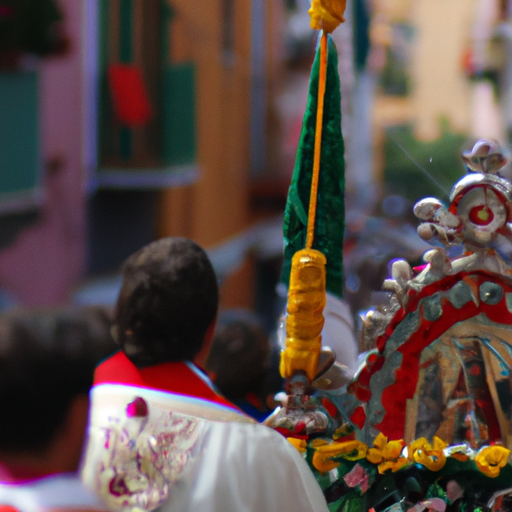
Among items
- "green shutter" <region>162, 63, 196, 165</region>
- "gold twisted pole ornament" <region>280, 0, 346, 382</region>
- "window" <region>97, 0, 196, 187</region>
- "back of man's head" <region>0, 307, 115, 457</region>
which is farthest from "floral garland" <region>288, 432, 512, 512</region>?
"green shutter" <region>162, 63, 196, 165</region>

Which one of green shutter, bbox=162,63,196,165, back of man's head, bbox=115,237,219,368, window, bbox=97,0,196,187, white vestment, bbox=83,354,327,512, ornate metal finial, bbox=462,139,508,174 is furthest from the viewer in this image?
green shutter, bbox=162,63,196,165

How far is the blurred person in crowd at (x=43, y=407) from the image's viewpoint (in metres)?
1.11

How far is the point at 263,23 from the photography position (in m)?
12.3

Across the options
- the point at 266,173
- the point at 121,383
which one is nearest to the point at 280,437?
the point at 121,383

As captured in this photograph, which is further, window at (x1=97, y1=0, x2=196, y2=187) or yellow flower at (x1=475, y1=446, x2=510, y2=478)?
window at (x1=97, y1=0, x2=196, y2=187)

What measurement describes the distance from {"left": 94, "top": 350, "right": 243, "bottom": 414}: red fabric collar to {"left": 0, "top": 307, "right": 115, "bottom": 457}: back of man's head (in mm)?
317

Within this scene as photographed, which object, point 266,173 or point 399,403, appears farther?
point 266,173

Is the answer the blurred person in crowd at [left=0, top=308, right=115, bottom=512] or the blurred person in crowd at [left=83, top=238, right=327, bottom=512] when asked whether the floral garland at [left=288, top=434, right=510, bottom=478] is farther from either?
the blurred person in crowd at [left=0, top=308, right=115, bottom=512]

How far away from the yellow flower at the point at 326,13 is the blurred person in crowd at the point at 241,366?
0.91 m

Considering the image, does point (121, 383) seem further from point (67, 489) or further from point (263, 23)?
point (263, 23)

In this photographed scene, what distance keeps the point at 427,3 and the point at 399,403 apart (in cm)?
2245

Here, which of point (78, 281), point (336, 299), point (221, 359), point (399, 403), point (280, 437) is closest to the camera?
point (280, 437)

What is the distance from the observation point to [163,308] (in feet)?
4.87

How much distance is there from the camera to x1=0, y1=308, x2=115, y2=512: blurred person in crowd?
1.11m
